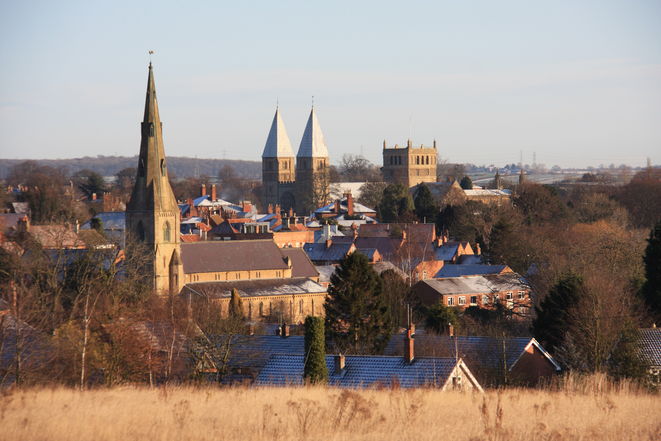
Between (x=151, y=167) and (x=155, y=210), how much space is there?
2.07 meters

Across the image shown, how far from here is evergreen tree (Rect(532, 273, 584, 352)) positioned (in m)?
32.5

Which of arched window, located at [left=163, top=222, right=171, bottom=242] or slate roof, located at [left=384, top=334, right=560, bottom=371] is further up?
arched window, located at [left=163, top=222, right=171, bottom=242]

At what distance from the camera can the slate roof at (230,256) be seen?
187ft

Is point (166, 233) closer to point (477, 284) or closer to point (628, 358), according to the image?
point (477, 284)

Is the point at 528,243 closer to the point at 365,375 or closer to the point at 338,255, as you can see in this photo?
the point at 338,255

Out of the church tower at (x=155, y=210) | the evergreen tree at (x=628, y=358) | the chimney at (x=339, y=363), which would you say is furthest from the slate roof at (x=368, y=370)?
the church tower at (x=155, y=210)

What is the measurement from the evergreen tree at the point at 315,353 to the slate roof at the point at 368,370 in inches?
7.7

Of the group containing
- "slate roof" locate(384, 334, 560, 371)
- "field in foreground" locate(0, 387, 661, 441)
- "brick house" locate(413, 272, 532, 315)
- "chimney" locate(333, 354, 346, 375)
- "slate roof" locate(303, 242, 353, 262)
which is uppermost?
"field in foreground" locate(0, 387, 661, 441)

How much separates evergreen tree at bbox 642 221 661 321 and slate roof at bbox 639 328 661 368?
6273mm

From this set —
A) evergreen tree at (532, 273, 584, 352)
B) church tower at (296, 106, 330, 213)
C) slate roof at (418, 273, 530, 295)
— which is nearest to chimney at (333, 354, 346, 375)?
evergreen tree at (532, 273, 584, 352)

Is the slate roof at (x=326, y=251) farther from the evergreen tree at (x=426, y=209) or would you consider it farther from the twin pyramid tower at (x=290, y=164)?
the twin pyramid tower at (x=290, y=164)

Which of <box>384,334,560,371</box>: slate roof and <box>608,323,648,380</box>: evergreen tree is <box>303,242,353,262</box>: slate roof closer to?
<box>384,334,560,371</box>: slate roof

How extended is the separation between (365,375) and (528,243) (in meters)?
40.1

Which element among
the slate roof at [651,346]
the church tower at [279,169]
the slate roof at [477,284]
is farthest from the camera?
the church tower at [279,169]
